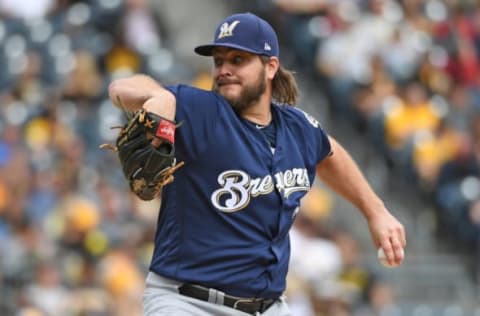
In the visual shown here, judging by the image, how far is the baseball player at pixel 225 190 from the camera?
476cm

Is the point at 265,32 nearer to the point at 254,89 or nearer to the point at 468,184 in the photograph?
the point at 254,89

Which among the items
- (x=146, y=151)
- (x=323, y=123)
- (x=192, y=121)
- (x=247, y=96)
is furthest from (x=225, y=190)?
(x=323, y=123)

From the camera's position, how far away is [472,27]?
1359 cm

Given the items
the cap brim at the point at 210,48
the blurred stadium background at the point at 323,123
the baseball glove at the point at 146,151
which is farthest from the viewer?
the blurred stadium background at the point at 323,123

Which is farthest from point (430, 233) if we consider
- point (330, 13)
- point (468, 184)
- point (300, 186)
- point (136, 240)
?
point (300, 186)

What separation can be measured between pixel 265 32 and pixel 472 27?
9050 millimetres

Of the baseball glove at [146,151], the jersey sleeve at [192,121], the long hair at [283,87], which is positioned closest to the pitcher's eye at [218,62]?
the jersey sleeve at [192,121]

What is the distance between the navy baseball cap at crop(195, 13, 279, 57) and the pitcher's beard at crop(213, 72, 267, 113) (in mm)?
137

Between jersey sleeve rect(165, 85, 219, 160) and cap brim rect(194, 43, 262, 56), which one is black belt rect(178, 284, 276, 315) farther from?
cap brim rect(194, 43, 262, 56)

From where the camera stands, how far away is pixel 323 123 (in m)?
11.9

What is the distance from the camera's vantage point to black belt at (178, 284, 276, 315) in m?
4.78

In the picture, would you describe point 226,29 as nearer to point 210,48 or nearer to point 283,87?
point 210,48

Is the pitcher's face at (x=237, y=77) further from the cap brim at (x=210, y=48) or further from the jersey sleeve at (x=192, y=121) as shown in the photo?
the jersey sleeve at (x=192, y=121)

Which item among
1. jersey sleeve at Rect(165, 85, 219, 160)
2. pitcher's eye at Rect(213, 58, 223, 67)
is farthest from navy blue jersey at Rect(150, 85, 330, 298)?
pitcher's eye at Rect(213, 58, 223, 67)
